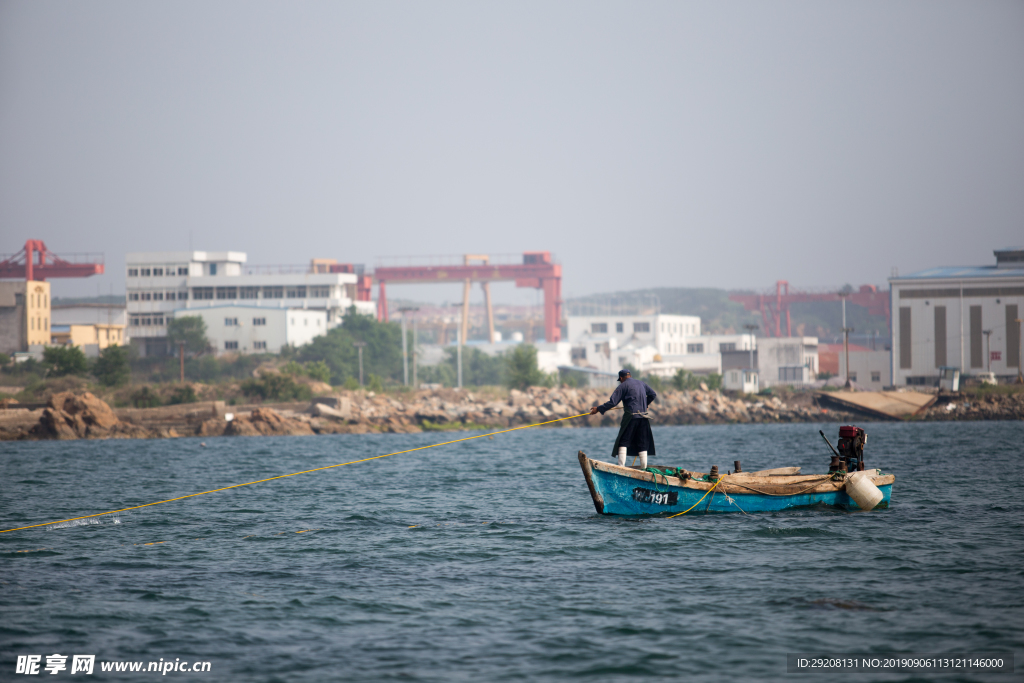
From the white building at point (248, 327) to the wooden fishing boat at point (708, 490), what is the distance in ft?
290

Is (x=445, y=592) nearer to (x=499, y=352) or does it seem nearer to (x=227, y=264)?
(x=227, y=264)

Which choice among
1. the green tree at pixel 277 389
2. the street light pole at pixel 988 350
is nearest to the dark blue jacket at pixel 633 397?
the green tree at pixel 277 389

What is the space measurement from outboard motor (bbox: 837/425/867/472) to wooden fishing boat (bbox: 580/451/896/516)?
0.33m

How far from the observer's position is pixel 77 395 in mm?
56500

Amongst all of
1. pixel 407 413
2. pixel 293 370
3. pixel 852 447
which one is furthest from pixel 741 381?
pixel 852 447

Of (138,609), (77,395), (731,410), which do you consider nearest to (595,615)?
(138,609)

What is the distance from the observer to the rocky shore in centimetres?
5441

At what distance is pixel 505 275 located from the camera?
129 meters

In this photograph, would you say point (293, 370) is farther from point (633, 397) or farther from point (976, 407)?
point (633, 397)

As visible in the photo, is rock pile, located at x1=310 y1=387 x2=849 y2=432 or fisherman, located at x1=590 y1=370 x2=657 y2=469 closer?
fisherman, located at x1=590 y1=370 x2=657 y2=469

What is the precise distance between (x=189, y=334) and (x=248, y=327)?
6.51 metres

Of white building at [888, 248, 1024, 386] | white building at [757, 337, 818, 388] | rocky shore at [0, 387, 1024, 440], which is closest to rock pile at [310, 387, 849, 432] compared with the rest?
rocky shore at [0, 387, 1024, 440]
